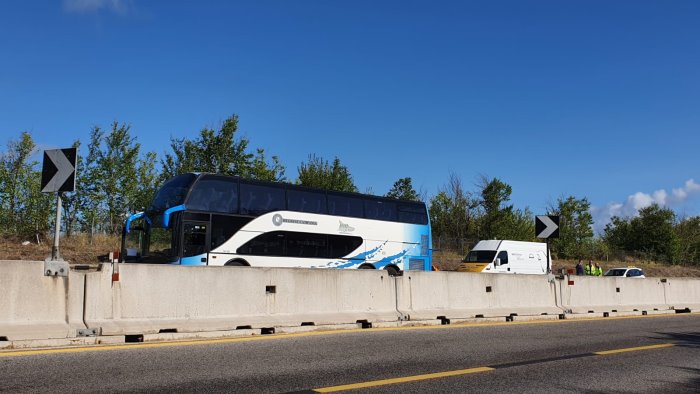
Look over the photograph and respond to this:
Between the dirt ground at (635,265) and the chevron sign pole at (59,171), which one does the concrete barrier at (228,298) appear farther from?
the dirt ground at (635,265)

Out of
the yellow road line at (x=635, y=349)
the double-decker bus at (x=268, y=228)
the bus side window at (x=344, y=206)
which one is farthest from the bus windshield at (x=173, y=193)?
the yellow road line at (x=635, y=349)

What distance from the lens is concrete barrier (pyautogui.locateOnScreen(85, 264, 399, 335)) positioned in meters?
8.97

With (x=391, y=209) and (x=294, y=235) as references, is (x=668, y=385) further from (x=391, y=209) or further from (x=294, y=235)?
(x=391, y=209)

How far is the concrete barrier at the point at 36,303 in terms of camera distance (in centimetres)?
799

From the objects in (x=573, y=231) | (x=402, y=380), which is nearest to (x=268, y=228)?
(x=402, y=380)

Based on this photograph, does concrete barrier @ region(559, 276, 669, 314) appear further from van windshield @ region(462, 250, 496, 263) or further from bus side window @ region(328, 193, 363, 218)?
van windshield @ region(462, 250, 496, 263)

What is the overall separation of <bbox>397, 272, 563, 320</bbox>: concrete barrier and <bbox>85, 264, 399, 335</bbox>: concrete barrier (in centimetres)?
63

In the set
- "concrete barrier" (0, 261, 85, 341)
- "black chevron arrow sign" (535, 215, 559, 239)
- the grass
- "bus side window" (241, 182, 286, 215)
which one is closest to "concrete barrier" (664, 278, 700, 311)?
"black chevron arrow sign" (535, 215, 559, 239)

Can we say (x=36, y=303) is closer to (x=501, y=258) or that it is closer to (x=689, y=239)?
(x=501, y=258)

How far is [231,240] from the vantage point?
20.7 m

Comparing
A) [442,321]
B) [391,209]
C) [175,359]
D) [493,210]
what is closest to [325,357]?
[175,359]

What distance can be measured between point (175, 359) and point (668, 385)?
5.79 metres

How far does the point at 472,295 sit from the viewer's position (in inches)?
559

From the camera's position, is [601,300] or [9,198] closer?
[601,300]
